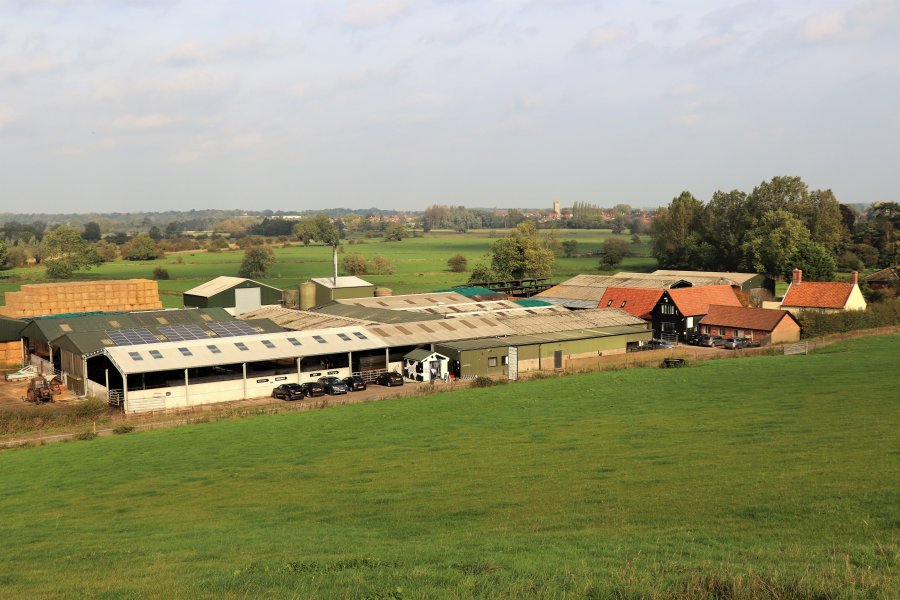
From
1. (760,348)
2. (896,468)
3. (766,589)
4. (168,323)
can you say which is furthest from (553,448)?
(168,323)

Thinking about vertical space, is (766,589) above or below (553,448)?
above

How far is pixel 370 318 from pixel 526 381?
62.4 ft

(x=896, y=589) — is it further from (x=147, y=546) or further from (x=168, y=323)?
(x=168, y=323)

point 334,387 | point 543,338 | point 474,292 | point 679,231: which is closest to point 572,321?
point 543,338

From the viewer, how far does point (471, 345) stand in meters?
49.4

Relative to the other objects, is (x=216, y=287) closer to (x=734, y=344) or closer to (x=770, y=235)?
(x=734, y=344)

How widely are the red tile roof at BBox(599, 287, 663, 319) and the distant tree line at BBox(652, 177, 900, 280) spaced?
96.2 ft

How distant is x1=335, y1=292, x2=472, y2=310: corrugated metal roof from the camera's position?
69494 millimetres

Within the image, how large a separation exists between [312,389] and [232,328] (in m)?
13.5

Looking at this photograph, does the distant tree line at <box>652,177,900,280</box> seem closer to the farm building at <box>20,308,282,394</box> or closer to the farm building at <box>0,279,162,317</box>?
the farm building at <box>20,308,282,394</box>

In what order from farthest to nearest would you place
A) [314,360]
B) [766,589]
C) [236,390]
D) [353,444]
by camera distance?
[314,360] → [236,390] → [353,444] → [766,589]

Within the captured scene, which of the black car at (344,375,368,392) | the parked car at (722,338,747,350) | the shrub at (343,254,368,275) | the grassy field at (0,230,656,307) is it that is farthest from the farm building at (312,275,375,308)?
the shrub at (343,254,368,275)

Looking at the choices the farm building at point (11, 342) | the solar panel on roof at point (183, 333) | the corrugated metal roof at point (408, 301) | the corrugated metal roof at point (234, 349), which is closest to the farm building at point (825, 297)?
the corrugated metal roof at point (408, 301)

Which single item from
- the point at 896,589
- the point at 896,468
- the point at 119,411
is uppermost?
the point at 896,589
